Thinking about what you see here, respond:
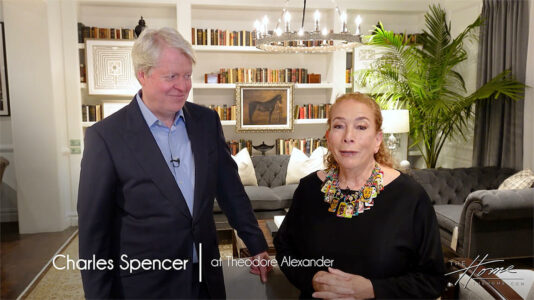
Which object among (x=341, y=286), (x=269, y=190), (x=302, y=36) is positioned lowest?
(x=269, y=190)

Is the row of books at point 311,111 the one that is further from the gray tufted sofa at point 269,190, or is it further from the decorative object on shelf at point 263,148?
the gray tufted sofa at point 269,190

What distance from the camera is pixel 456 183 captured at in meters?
3.85

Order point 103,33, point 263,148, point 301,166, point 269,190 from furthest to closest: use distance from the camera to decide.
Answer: point 263,148
point 103,33
point 301,166
point 269,190

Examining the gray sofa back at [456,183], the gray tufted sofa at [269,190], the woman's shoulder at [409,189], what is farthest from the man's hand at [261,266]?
the gray sofa back at [456,183]

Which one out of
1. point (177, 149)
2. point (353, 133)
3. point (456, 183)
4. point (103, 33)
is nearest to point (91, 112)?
point (103, 33)

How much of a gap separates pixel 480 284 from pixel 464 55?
143 inches

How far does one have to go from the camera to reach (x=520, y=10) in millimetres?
3807

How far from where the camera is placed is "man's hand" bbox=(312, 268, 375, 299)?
116cm

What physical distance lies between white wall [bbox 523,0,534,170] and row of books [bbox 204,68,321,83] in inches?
89.3

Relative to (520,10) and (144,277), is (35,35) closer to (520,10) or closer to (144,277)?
(144,277)

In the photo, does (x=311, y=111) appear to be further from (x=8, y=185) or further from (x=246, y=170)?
(x=8, y=185)

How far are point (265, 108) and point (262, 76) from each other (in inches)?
15.8

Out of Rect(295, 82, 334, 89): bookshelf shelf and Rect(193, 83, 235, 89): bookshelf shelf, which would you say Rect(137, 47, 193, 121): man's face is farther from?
Rect(295, 82, 334, 89): bookshelf shelf

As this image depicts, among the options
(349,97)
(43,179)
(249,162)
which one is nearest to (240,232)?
(349,97)
